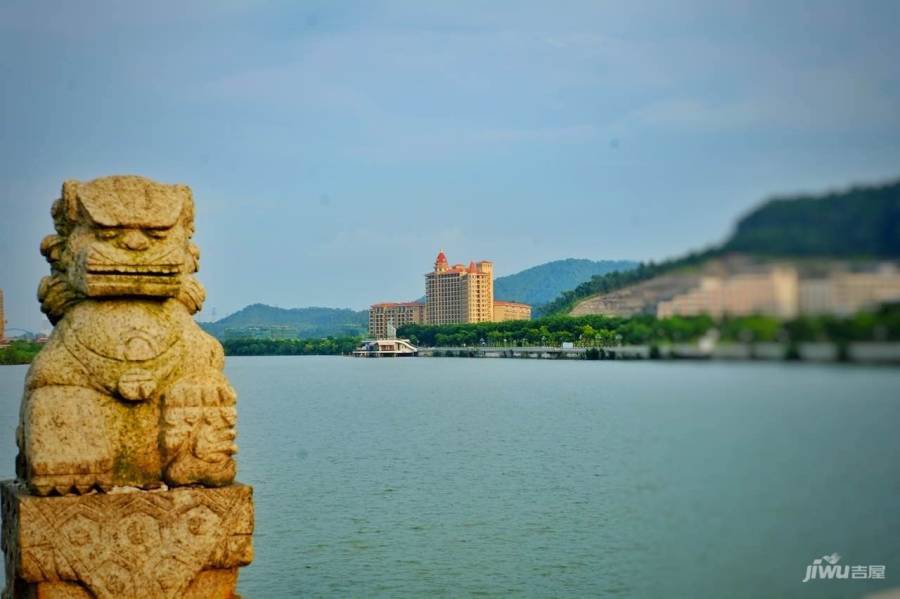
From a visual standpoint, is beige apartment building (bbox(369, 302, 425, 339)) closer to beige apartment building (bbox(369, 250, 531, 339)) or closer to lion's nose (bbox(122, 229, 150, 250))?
beige apartment building (bbox(369, 250, 531, 339))

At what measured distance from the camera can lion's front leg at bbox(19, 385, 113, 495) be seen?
4.07m

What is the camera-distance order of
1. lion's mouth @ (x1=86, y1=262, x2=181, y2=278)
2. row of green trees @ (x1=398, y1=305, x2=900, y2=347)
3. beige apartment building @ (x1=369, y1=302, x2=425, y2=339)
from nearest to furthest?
row of green trees @ (x1=398, y1=305, x2=900, y2=347)
lion's mouth @ (x1=86, y1=262, x2=181, y2=278)
beige apartment building @ (x1=369, y1=302, x2=425, y2=339)

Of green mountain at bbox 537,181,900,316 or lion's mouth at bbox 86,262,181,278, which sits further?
lion's mouth at bbox 86,262,181,278

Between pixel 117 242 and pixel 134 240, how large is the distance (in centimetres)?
8

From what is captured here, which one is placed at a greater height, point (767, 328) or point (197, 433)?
point (767, 328)

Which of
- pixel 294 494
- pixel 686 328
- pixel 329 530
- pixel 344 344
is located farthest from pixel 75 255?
pixel 344 344

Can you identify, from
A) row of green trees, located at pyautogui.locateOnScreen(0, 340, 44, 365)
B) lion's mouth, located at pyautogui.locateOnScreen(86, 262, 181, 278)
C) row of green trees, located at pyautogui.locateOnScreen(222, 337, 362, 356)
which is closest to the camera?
lion's mouth, located at pyautogui.locateOnScreen(86, 262, 181, 278)

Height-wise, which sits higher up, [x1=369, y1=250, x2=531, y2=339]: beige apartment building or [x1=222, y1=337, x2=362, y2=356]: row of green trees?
[x1=369, y1=250, x2=531, y2=339]: beige apartment building

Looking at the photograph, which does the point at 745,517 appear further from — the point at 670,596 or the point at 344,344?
the point at 344,344

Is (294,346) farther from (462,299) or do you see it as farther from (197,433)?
(197,433)

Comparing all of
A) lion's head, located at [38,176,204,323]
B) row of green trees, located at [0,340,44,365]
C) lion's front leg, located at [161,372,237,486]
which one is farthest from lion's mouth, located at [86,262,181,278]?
row of green trees, located at [0,340,44,365]

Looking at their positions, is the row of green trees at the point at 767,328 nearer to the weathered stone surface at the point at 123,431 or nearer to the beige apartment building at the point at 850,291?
the beige apartment building at the point at 850,291

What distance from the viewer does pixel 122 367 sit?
4.24 meters

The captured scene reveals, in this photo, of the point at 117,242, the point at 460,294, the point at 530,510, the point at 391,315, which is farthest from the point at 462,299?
the point at 117,242
